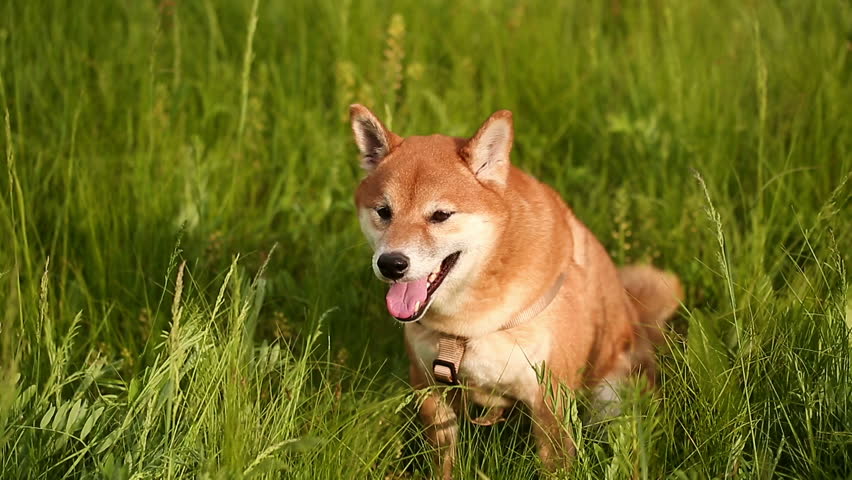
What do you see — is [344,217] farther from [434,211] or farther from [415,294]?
[415,294]

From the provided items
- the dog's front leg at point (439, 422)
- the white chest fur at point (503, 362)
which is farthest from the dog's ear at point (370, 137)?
the dog's front leg at point (439, 422)

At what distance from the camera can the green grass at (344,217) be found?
8.42ft

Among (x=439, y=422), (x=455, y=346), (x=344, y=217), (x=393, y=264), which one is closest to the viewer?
(x=393, y=264)

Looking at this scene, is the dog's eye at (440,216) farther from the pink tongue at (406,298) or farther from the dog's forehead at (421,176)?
the pink tongue at (406,298)

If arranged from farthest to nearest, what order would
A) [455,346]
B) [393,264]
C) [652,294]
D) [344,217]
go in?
1. [344,217]
2. [652,294]
3. [455,346]
4. [393,264]

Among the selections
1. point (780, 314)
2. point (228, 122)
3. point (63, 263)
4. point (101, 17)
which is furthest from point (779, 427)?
point (101, 17)

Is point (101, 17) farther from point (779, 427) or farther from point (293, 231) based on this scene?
point (779, 427)

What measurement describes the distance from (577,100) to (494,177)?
183 centimetres

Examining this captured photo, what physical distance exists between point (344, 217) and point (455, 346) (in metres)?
1.43

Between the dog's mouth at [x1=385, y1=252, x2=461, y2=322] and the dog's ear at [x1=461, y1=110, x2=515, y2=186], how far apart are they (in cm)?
32

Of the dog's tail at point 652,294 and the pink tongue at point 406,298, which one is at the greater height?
the pink tongue at point 406,298

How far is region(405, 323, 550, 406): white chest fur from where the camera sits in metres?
2.99

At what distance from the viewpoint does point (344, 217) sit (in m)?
4.32

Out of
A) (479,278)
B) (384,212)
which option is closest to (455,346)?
(479,278)
